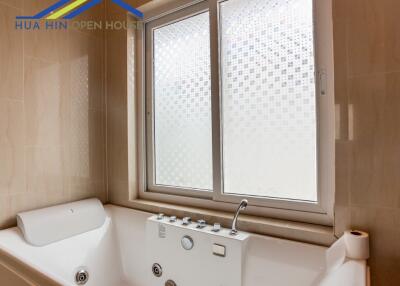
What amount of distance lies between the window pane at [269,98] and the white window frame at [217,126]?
41 mm

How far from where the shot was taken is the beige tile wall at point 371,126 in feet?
2.85

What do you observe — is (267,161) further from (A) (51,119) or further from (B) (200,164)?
(A) (51,119)

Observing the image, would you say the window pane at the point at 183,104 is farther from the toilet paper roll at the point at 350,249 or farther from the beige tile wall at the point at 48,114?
the toilet paper roll at the point at 350,249

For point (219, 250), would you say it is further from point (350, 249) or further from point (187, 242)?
point (350, 249)

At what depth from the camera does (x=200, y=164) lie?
157 centimetres

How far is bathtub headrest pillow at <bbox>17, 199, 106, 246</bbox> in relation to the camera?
126 centimetres

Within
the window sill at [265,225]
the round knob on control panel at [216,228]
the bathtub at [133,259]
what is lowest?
the bathtub at [133,259]

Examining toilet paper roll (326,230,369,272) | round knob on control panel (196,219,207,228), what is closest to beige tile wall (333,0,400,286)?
toilet paper roll (326,230,369,272)

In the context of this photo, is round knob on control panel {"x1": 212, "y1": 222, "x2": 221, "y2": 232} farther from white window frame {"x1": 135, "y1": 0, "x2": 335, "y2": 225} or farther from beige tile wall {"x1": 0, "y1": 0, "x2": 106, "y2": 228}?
beige tile wall {"x1": 0, "y1": 0, "x2": 106, "y2": 228}

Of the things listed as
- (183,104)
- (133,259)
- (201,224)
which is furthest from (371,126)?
(133,259)

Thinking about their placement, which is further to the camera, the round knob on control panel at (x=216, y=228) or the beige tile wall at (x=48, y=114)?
the beige tile wall at (x=48, y=114)

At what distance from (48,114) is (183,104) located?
0.86 metres

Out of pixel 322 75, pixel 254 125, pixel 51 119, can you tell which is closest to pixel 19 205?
pixel 51 119

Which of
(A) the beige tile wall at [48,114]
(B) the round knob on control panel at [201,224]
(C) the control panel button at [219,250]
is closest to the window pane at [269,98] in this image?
(B) the round knob on control panel at [201,224]
